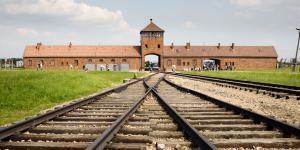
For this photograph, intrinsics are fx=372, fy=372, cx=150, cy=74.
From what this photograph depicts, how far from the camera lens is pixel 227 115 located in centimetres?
813

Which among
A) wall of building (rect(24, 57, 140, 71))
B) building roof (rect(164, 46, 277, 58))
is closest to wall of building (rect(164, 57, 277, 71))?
building roof (rect(164, 46, 277, 58))

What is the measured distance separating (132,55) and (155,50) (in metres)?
5.77

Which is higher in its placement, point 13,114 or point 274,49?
point 274,49

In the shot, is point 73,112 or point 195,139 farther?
point 73,112

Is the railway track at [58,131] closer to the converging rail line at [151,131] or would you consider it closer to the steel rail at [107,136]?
the converging rail line at [151,131]

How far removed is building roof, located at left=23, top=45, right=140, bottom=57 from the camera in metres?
86.5

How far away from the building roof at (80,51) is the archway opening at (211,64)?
53.9ft

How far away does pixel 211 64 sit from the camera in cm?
9225

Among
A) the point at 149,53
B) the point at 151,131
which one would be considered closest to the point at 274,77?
the point at 151,131

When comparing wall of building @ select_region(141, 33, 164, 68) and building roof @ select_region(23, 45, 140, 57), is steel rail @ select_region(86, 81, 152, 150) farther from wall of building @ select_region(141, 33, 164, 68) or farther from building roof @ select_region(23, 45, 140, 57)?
wall of building @ select_region(141, 33, 164, 68)

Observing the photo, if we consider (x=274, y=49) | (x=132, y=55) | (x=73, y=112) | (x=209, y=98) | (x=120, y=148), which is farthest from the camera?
(x=274, y=49)

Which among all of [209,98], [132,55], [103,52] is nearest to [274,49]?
[132,55]

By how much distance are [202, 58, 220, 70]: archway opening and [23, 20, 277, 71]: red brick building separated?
314 mm

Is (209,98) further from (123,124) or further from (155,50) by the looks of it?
(155,50)
